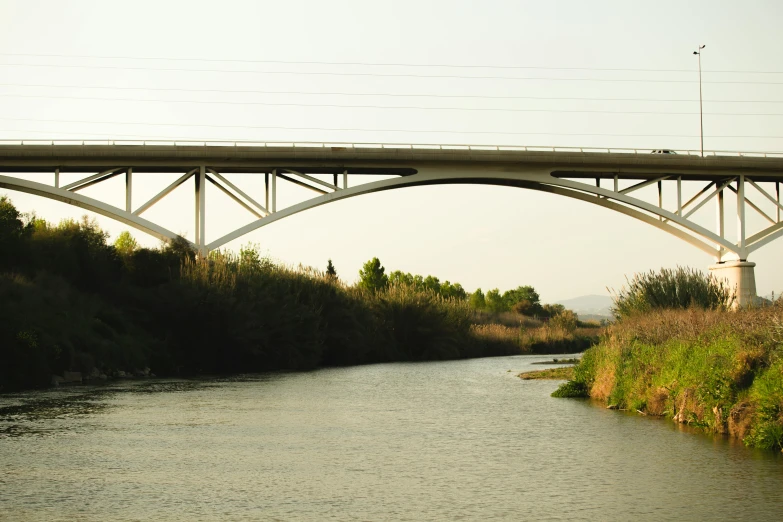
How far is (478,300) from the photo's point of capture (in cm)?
9800

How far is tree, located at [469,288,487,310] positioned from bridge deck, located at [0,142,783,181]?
55.7 meters

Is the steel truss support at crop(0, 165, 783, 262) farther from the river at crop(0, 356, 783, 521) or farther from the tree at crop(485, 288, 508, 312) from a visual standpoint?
the tree at crop(485, 288, 508, 312)

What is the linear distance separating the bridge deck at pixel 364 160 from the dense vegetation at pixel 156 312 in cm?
274

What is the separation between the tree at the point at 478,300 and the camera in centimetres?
9569

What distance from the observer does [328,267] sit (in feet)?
242

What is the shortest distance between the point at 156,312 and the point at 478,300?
67.1 metres

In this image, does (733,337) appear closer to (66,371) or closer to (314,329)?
(66,371)

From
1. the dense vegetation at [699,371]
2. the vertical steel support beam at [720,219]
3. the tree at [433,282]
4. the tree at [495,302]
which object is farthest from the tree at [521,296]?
the dense vegetation at [699,371]

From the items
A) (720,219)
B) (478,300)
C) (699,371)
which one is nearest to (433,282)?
(478,300)

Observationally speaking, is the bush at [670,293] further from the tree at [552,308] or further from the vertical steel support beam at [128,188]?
the tree at [552,308]

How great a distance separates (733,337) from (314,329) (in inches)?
937

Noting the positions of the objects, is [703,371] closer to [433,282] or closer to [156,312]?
[156,312]

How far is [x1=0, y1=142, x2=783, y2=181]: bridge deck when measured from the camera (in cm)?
3531

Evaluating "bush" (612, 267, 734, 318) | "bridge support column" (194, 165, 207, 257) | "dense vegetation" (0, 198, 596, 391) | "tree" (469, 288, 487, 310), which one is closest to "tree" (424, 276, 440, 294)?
"tree" (469, 288, 487, 310)
